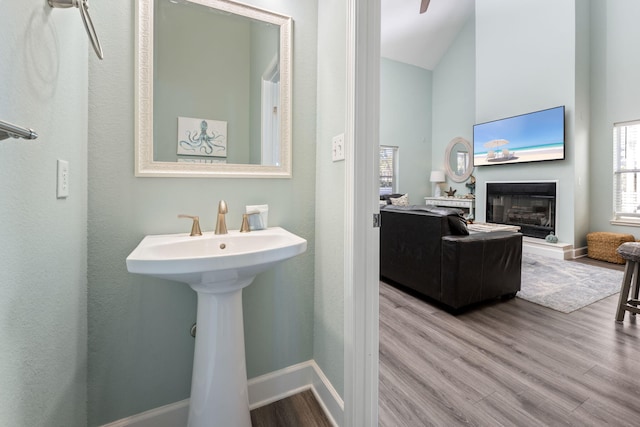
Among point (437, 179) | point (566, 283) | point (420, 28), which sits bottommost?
point (566, 283)

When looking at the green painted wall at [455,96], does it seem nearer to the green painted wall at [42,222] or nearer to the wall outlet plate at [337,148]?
the wall outlet plate at [337,148]

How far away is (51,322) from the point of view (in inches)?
30.1

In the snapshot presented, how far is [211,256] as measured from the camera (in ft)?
2.78

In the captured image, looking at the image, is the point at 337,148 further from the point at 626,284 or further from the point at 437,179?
the point at 437,179

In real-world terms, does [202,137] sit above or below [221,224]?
above

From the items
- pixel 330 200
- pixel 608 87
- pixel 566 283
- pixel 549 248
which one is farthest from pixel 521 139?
pixel 330 200

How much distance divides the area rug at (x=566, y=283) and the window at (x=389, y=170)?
3.25 m

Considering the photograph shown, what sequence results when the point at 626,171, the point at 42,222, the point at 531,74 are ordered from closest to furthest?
the point at 42,222
the point at 626,171
the point at 531,74

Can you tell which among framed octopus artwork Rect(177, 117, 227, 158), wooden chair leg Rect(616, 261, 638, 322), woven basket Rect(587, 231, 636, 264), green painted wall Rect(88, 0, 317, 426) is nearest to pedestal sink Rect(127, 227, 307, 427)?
green painted wall Rect(88, 0, 317, 426)

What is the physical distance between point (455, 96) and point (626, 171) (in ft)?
11.3

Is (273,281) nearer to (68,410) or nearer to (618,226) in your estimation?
(68,410)

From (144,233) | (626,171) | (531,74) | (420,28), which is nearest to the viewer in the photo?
(144,233)

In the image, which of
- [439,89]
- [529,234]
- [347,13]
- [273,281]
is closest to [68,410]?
[273,281]

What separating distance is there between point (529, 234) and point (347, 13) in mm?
4877
